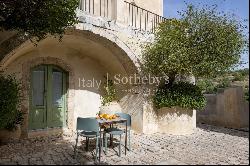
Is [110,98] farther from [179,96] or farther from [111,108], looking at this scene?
[179,96]

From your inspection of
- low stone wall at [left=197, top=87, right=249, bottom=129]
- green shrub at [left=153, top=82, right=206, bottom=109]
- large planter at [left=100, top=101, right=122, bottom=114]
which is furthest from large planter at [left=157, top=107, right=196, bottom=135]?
low stone wall at [left=197, top=87, right=249, bottom=129]

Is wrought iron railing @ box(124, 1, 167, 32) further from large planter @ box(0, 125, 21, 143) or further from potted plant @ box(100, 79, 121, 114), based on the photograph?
large planter @ box(0, 125, 21, 143)

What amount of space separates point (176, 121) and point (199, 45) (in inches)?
99.1

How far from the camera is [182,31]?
25.8ft

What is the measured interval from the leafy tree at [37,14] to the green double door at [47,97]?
3490 mm

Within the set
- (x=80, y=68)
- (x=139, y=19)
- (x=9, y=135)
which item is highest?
(x=139, y=19)

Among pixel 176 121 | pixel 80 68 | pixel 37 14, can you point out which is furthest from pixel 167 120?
pixel 37 14

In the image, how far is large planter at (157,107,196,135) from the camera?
8445 millimetres

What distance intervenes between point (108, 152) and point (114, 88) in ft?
12.2

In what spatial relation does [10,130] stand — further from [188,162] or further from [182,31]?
[182,31]

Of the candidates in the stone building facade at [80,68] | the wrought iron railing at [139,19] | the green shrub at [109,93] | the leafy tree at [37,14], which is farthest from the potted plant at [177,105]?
the leafy tree at [37,14]

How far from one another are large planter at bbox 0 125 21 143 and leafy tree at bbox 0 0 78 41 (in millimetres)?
3487

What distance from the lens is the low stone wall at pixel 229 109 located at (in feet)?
31.4

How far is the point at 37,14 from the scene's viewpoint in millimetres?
4758
